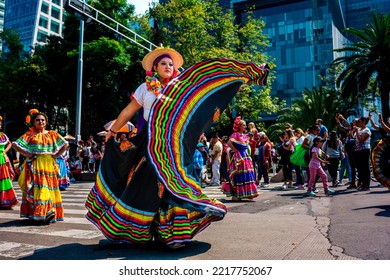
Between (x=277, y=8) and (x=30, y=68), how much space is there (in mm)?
37776

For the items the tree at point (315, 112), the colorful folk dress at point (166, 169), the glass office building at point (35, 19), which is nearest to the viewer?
the colorful folk dress at point (166, 169)

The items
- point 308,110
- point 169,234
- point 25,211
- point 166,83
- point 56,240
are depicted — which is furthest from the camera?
point 308,110

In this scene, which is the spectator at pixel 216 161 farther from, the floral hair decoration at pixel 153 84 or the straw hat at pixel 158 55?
the floral hair decoration at pixel 153 84

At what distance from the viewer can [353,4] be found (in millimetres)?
73812

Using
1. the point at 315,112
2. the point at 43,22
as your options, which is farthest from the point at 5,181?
the point at 43,22

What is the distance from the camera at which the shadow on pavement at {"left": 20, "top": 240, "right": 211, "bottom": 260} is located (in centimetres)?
362

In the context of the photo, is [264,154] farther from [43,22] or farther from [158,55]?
[43,22]

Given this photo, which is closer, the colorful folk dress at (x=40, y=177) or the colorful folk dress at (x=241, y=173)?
the colorful folk dress at (x=40, y=177)

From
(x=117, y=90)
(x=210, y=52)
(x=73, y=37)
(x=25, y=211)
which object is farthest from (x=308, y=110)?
(x=25, y=211)

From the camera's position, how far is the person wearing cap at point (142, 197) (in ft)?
12.3

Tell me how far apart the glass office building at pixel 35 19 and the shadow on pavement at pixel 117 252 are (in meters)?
81.1

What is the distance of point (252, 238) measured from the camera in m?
4.35

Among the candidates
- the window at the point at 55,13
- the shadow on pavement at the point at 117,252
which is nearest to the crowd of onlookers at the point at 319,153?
the shadow on pavement at the point at 117,252
